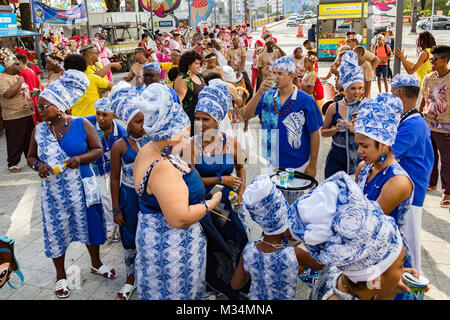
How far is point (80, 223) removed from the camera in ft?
12.1

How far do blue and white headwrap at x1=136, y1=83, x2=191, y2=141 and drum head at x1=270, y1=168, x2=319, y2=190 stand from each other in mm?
1525

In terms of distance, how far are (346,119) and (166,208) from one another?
261 centimetres

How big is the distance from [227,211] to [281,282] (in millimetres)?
982

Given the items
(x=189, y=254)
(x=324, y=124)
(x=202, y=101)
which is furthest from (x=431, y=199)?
(x=189, y=254)

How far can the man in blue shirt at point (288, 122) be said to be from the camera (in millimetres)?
3971

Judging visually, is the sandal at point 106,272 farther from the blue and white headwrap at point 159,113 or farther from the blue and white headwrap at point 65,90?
the blue and white headwrap at point 159,113

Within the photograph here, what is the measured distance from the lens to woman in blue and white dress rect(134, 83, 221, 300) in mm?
2266

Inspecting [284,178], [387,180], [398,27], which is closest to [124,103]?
[284,178]

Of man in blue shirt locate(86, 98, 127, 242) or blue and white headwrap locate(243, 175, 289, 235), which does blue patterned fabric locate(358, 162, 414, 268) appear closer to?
blue and white headwrap locate(243, 175, 289, 235)

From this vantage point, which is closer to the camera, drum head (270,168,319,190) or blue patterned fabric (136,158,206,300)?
blue patterned fabric (136,158,206,300)

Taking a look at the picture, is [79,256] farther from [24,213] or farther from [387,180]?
[387,180]

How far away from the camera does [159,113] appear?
7.50 feet

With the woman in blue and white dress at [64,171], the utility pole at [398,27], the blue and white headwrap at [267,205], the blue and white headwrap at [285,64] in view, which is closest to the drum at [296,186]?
the blue and white headwrap at [285,64]

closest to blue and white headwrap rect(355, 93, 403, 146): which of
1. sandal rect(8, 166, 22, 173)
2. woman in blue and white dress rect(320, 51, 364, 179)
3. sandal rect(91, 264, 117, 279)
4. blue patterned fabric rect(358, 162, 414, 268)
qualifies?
blue patterned fabric rect(358, 162, 414, 268)
